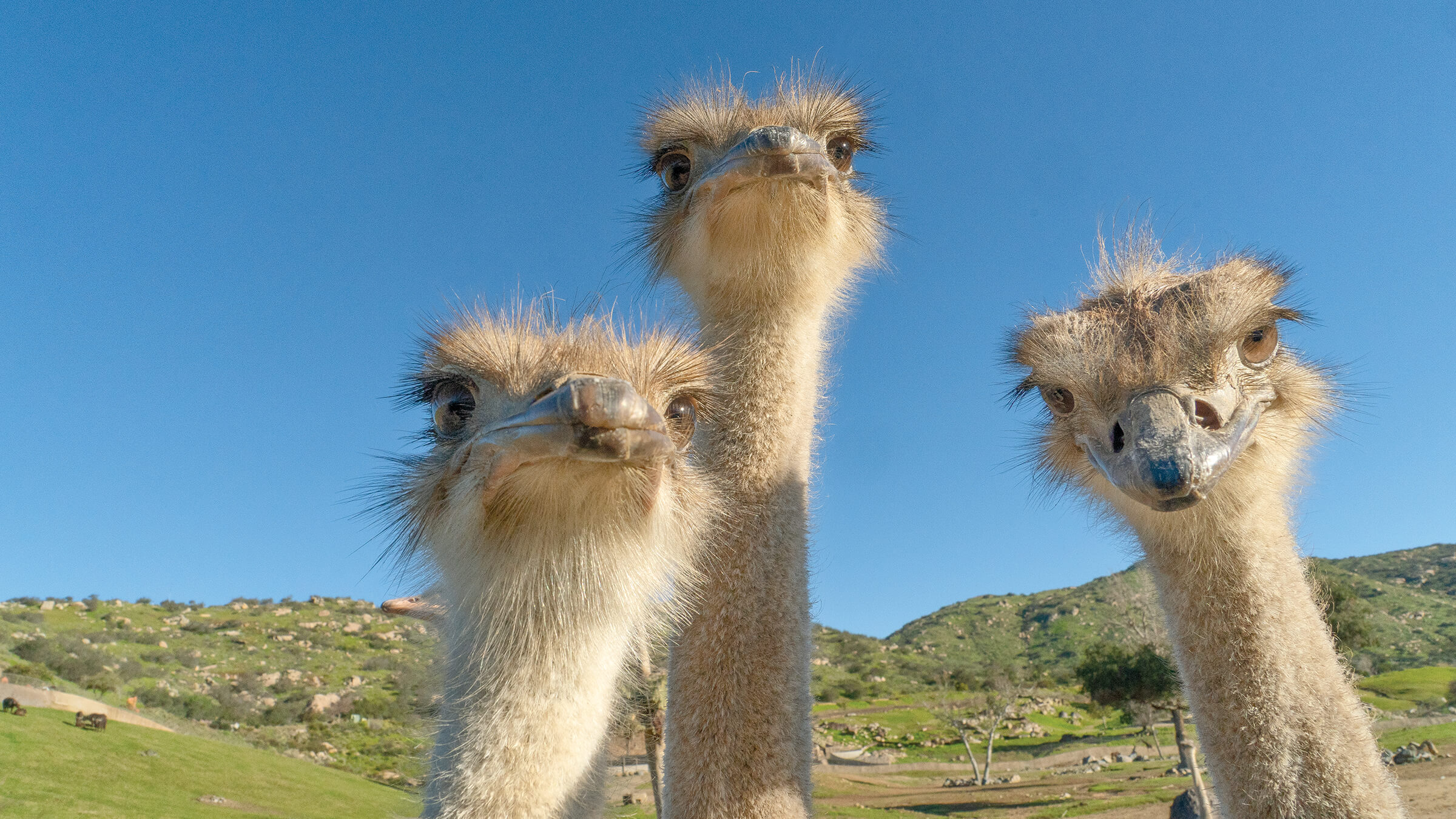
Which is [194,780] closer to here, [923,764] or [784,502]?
[784,502]

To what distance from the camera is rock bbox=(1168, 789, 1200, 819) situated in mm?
10859

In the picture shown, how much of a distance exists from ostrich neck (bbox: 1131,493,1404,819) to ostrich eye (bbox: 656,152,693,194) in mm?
1977

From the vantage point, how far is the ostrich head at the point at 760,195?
2812 mm

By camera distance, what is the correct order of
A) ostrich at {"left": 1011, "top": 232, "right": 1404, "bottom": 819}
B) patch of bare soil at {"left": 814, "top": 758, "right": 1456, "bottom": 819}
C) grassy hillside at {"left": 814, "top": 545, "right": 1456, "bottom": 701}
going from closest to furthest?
ostrich at {"left": 1011, "top": 232, "right": 1404, "bottom": 819} → patch of bare soil at {"left": 814, "top": 758, "right": 1456, "bottom": 819} → grassy hillside at {"left": 814, "top": 545, "right": 1456, "bottom": 701}

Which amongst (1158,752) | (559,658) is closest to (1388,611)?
(1158,752)

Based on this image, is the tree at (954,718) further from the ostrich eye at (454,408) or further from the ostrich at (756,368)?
the ostrich eye at (454,408)

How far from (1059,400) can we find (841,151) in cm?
132

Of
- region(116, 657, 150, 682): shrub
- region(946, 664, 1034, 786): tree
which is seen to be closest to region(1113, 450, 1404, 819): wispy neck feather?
region(946, 664, 1034, 786): tree

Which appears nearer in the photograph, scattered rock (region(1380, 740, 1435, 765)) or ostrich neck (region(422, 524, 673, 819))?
ostrich neck (region(422, 524, 673, 819))

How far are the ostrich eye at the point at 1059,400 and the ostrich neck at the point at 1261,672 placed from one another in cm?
42

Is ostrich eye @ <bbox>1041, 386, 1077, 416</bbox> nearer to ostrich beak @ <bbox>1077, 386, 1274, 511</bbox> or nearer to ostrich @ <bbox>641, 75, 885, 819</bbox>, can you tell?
ostrich beak @ <bbox>1077, 386, 1274, 511</bbox>

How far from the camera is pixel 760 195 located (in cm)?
283

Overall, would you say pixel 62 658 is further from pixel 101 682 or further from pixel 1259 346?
pixel 1259 346

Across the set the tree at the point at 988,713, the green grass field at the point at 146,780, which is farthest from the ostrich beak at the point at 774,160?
the tree at the point at 988,713
